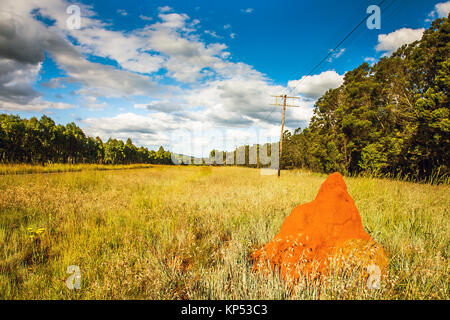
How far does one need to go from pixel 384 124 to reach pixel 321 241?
31352 mm

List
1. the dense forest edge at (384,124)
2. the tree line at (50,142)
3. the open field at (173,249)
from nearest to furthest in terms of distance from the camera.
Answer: the open field at (173,249) < the dense forest edge at (384,124) < the tree line at (50,142)

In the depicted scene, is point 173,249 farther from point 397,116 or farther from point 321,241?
point 397,116

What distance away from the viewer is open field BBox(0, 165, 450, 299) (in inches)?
74.8

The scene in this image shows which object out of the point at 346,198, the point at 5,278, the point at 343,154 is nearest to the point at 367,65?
the point at 343,154

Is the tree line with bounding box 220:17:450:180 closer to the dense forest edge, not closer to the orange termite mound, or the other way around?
the dense forest edge

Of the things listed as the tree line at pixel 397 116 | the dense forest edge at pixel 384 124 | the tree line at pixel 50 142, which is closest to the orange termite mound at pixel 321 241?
the dense forest edge at pixel 384 124

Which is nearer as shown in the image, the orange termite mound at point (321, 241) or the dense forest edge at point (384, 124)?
the orange termite mound at point (321, 241)

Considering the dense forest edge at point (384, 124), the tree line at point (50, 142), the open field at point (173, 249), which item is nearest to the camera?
the open field at point (173, 249)

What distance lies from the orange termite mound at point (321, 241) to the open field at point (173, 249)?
0.69 feet

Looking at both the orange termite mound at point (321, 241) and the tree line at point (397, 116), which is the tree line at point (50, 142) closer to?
the orange termite mound at point (321, 241)

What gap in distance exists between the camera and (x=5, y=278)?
2.14 metres

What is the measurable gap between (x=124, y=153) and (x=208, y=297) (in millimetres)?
81241

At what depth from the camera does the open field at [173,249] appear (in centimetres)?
190

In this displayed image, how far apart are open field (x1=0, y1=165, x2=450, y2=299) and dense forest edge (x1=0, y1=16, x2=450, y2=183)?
4208mm
